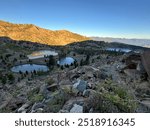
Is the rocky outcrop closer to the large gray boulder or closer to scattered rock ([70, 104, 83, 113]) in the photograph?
the large gray boulder

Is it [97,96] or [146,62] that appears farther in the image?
[146,62]

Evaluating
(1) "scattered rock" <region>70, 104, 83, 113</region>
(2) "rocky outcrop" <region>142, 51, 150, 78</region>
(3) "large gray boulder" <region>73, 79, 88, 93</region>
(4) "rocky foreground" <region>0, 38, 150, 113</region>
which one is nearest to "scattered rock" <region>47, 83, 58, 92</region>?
(4) "rocky foreground" <region>0, 38, 150, 113</region>

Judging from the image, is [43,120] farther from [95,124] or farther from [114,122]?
[114,122]

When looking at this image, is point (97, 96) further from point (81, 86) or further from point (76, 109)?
point (81, 86)

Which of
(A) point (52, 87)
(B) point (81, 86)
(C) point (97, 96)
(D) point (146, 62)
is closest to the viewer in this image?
(C) point (97, 96)

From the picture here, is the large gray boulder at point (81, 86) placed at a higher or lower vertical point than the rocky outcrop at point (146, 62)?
lower

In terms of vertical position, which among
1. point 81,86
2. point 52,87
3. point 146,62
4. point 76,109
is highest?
point 146,62

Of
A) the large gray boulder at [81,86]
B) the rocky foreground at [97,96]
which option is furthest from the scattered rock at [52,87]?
the large gray boulder at [81,86]

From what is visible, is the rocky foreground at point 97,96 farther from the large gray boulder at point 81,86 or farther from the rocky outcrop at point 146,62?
the rocky outcrop at point 146,62

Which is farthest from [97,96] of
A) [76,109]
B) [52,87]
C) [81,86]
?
[52,87]

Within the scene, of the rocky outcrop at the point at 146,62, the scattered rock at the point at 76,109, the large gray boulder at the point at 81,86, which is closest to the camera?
the scattered rock at the point at 76,109

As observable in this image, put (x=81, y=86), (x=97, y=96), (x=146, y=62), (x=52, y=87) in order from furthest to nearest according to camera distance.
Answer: (x=146, y=62) < (x=52, y=87) < (x=81, y=86) < (x=97, y=96)
